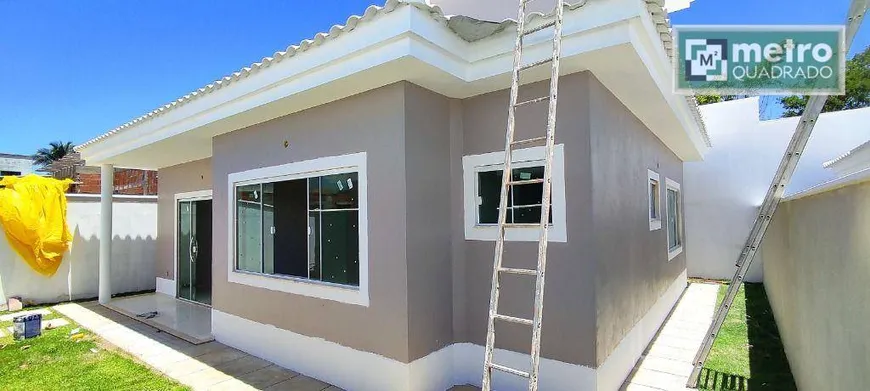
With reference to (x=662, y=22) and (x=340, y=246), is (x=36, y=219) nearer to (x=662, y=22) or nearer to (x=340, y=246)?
(x=340, y=246)

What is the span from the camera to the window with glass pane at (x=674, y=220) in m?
9.25

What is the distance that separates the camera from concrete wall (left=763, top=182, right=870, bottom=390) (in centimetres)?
243

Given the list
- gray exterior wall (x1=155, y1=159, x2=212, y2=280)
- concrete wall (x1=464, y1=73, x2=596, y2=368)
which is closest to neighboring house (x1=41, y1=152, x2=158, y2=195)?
gray exterior wall (x1=155, y1=159, x2=212, y2=280)

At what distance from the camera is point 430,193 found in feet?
15.5

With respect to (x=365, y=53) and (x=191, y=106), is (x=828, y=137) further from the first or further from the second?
(x=191, y=106)

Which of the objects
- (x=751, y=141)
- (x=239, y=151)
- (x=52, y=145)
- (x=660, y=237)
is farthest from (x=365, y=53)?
(x=52, y=145)

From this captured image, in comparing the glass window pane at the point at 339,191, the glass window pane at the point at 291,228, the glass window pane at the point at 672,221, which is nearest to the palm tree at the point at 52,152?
the glass window pane at the point at 291,228

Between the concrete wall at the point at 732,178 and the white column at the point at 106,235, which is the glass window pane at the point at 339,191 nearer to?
the white column at the point at 106,235

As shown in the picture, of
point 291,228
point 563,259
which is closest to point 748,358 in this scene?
point 563,259

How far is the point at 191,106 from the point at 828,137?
14.7 m

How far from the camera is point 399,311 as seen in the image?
443 cm

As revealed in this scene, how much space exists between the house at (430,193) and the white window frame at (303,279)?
0.08 ft

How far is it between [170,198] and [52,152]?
32054 millimetres

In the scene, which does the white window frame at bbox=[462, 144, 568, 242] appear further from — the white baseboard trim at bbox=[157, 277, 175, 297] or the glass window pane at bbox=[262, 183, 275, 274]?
the white baseboard trim at bbox=[157, 277, 175, 297]
